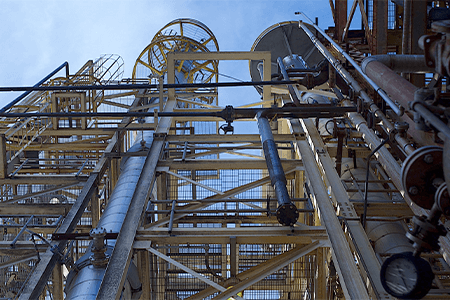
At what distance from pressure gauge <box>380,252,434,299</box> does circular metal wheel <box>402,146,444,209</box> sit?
567mm

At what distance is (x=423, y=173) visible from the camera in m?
4.68

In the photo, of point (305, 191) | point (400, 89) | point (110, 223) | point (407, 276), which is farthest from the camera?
point (305, 191)

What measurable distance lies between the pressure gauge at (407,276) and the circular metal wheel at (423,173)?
0.57 metres

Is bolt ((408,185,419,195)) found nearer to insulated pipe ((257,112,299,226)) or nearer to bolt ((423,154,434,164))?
bolt ((423,154,434,164))

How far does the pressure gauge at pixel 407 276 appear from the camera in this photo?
461 cm

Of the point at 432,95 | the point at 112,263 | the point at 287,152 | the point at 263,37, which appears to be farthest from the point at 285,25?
the point at 432,95

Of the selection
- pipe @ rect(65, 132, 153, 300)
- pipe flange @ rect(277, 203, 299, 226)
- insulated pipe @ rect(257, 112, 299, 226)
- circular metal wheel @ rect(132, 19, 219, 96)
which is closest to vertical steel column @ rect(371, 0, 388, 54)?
insulated pipe @ rect(257, 112, 299, 226)

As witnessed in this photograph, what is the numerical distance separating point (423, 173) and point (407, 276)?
0.98 meters

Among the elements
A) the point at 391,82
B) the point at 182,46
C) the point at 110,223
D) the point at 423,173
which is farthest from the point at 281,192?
the point at 182,46

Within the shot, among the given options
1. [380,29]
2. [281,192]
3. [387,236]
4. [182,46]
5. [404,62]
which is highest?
[380,29]

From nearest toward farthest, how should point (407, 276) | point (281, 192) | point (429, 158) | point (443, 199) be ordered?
1. point (443, 199)
2. point (429, 158)
3. point (407, 276)
4. point (281, 192)

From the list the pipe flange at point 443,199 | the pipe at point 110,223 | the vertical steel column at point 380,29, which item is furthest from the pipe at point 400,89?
the pipe at point 110,223

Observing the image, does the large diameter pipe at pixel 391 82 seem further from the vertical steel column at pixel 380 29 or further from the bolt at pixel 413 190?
the vertical steel column at pixel 380 29

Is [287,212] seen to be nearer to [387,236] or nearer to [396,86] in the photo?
[396,86]
